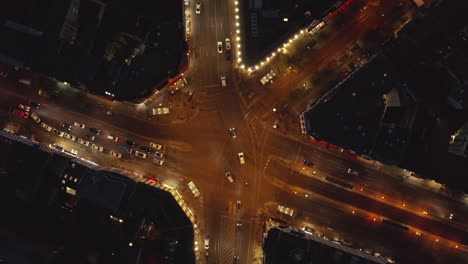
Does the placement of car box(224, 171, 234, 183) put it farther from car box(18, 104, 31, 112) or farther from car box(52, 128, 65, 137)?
car box(18, 104, 31, 112)

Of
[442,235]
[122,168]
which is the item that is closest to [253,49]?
[122,168]

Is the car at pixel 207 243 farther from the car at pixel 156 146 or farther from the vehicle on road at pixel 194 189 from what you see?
the car at pixel 156 146

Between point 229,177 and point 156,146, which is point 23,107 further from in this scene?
point 229,177

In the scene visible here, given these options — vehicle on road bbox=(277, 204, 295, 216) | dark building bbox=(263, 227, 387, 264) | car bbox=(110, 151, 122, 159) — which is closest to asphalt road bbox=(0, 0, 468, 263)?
car bbox=(110, 151, 122, 159)

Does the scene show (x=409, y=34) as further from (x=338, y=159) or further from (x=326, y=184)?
(x=326, y=184)

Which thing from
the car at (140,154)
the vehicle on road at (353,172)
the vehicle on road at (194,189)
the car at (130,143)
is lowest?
the vehicle on road at (194,189)

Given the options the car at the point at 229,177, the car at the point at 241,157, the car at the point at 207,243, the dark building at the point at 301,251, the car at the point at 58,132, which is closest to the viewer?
the dark building at the point at 301,251

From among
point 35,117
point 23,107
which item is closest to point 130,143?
point 35,117

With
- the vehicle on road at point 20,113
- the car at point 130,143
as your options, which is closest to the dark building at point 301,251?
the car at point 130,143
